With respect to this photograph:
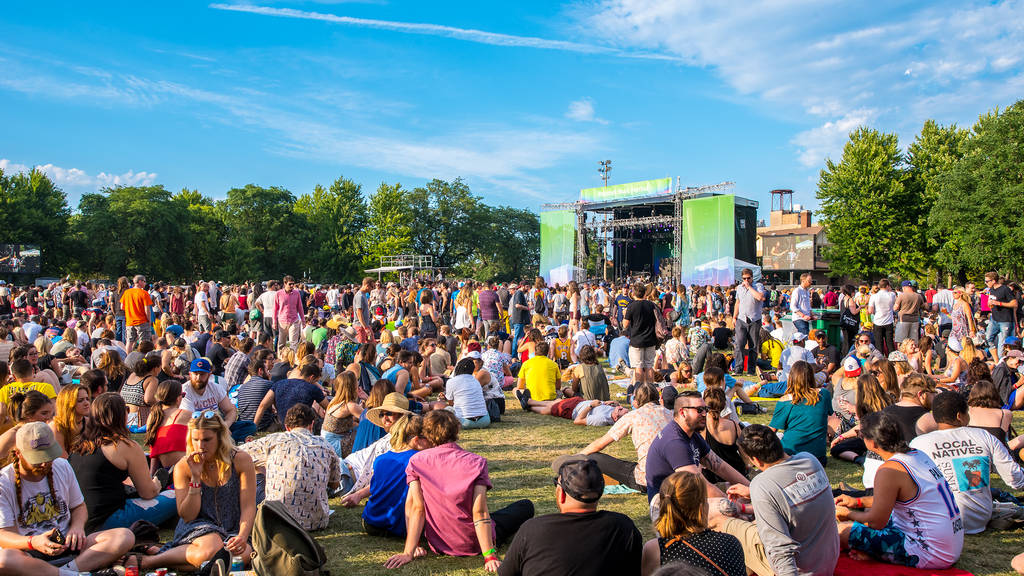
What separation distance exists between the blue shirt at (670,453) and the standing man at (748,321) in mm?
6156

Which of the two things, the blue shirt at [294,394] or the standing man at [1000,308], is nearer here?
the blue shirt at [294,394]

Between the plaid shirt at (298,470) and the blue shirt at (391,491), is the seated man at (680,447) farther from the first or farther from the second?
the plaid shirt at (298,470)

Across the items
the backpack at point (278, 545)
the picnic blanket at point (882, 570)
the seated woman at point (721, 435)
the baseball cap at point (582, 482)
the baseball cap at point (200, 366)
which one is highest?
the baseball cap at point (200, 366)

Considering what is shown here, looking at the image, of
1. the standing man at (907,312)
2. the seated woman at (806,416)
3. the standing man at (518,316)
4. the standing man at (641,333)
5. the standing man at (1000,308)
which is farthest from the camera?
the standing man at (518,316)

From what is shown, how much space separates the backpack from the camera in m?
3.35

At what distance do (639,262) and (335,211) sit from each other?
1170 inches

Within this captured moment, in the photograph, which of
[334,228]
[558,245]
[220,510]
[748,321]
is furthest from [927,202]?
[334,228]

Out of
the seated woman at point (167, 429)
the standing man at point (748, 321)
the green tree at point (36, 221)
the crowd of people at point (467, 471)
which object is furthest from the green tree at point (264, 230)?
the seated woman at point (167, 429)

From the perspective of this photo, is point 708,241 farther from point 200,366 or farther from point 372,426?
point 200,366

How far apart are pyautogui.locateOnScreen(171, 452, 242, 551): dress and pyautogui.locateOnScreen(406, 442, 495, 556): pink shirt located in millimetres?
971

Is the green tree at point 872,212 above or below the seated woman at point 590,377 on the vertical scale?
above

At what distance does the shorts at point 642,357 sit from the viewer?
843 centimetres

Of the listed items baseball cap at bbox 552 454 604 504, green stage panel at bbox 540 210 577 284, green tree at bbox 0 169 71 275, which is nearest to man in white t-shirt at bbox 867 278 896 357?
baseball cap at bbox 552 454 604 504

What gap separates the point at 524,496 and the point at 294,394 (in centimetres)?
234
